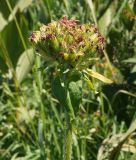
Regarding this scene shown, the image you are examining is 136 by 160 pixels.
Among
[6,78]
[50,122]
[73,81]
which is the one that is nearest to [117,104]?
[50,122]

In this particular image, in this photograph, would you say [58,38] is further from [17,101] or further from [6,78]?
[6,78]

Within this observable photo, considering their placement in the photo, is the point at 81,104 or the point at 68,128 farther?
the point at 81,104

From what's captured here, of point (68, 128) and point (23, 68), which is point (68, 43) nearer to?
point (68, 128)

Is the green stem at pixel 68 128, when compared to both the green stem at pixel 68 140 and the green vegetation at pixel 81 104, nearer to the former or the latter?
the green stem at pixel 68 140

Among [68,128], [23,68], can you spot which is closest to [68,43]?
[68,128]

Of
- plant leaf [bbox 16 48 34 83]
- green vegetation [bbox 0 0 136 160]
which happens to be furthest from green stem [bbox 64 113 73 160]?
plant leaf [bbox 16 48 34 83]

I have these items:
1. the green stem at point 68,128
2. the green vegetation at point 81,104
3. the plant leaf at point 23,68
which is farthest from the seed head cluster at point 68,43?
the plant leaf at point 23,68
